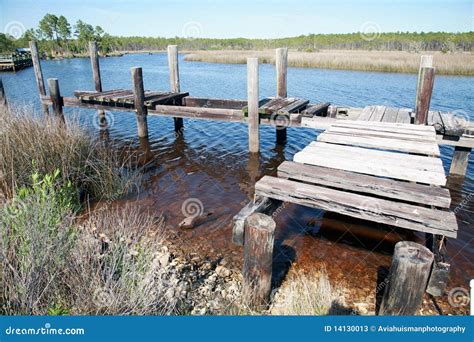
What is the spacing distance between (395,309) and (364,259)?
5.85 ft

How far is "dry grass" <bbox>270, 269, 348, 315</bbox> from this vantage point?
11.9 feet

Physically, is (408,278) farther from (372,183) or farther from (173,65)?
(173,65)

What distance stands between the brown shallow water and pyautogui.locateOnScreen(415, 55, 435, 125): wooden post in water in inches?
78.0

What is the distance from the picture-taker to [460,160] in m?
7.95

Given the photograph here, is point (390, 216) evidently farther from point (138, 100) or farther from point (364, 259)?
point (138, 100)

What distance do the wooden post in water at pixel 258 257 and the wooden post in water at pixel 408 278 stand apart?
1350mm

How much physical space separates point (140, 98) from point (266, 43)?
7967cm

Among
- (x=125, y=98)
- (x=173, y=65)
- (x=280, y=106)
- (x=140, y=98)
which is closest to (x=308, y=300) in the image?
(x=280, y=106)

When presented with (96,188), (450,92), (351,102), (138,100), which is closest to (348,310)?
(96,188)

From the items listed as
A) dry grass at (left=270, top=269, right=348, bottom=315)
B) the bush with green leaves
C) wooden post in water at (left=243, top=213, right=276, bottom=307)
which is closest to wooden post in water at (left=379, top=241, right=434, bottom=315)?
dry grass at (left=270, top=269, right=348, bottom=315)

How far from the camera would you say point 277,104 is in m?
9.45

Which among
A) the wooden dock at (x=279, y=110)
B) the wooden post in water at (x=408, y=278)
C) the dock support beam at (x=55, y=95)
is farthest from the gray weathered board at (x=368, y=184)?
the dock support beam at (x=55, y=95)

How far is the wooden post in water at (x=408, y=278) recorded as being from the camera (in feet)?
10.5

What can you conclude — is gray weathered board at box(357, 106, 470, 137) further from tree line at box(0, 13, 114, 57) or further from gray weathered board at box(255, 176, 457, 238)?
tree line at box(0, 13, 114, 57)
